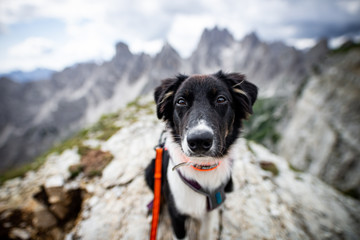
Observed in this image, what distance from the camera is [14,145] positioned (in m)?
92.9

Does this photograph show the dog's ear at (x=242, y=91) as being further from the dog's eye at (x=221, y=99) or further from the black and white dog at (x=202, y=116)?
the dog's eye at (x=221, y=99)

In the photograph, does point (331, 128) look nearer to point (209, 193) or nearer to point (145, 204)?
point (209, 193)

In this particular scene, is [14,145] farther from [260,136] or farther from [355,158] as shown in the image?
[355,158]

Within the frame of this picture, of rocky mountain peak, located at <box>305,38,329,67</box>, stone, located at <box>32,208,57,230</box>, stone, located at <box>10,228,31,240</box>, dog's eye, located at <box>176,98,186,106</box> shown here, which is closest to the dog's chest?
dog's eye, located at <box>176,98,186,106</box>

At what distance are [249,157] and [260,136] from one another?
58.2 m

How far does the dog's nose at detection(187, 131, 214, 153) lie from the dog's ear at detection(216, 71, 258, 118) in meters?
1.19

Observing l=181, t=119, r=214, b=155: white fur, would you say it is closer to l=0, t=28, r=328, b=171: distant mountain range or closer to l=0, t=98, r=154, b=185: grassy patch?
l=0, t=98, r=154, b=185: grassy patch

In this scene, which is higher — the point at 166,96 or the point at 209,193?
the point at 166,96

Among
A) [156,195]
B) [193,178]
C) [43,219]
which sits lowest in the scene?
[43,219]

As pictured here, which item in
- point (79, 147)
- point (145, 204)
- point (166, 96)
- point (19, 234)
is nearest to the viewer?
point (166, 96)

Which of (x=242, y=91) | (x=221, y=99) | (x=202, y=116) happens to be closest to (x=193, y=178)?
(x=202, y=116)

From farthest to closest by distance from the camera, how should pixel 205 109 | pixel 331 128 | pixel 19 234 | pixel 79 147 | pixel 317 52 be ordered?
pixel 317 52
pixel 331 128
pixel 79 147
pixel 19 234
pixel 205 109

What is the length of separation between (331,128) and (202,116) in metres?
32.3

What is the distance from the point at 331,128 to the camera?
24.0 m
